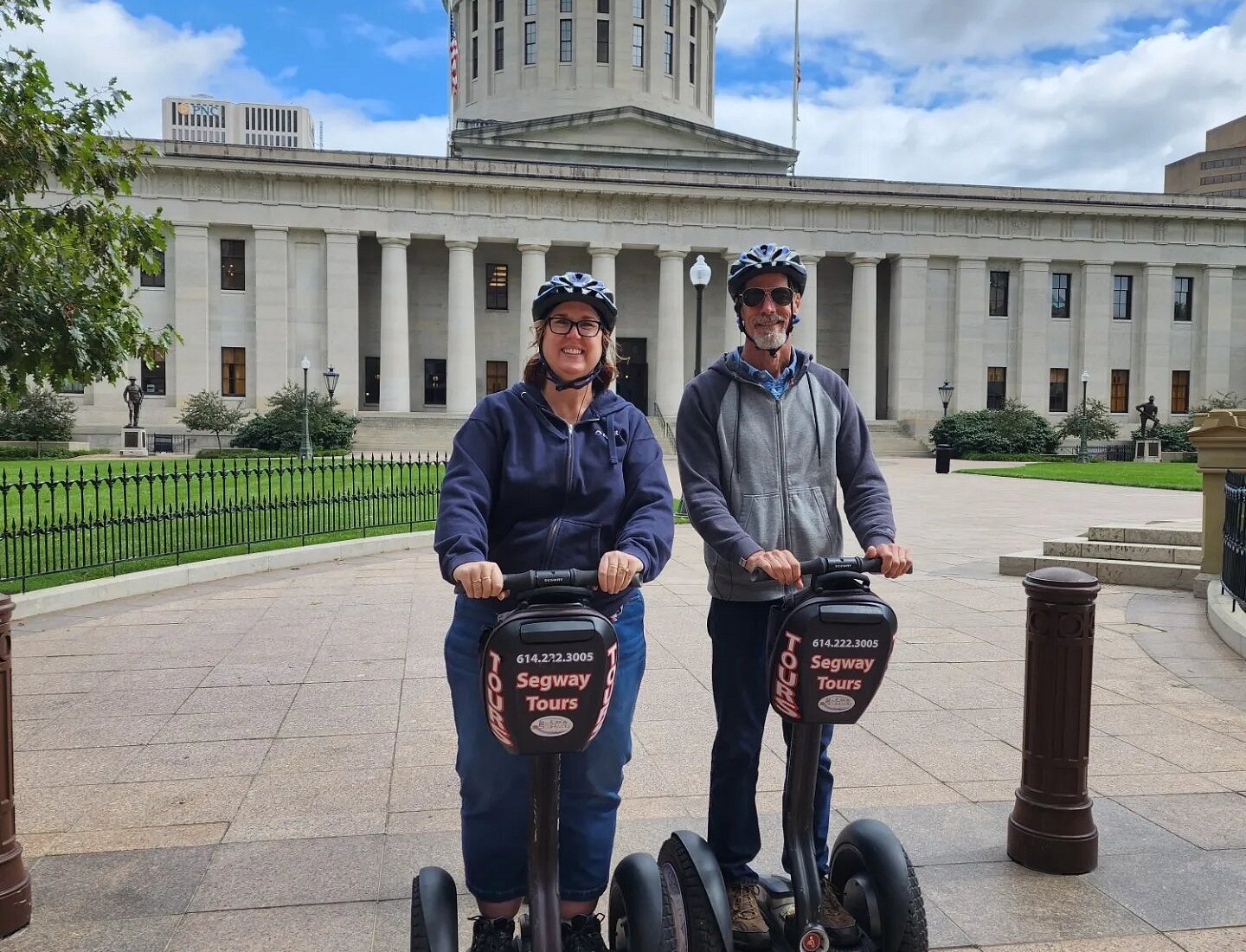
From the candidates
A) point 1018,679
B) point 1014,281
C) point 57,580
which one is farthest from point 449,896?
point 1014,281

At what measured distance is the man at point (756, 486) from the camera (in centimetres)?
327

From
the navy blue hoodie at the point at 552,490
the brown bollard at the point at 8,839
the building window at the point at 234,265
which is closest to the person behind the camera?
the navy blue hoodie at the point at 552,490

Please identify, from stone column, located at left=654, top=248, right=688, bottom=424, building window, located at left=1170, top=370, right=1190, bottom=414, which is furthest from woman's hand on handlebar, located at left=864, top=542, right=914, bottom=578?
building window, located at left=1170, top=370, right=1190, bottom=414

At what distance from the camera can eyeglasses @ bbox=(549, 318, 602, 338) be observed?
3.00 metres

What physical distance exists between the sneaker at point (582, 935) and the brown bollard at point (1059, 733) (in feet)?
6.92

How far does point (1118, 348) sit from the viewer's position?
2094 inches

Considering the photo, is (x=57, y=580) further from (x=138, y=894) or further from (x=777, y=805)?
(x=777, y=805)

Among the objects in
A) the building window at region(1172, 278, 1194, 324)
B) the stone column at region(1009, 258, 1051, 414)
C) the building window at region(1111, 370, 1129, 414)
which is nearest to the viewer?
the stone column at region(1009, 258, 1051, 414)

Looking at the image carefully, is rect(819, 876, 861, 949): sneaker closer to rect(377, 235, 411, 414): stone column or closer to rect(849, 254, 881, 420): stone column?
rect(377, 235, 411, 414): stone column

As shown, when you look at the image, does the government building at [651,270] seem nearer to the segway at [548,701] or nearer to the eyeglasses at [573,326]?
the eyeglasses at [573,326]

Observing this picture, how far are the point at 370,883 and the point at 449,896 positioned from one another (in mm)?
1087

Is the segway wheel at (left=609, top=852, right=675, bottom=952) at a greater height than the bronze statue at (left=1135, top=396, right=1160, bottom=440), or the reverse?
the bronze statue at (left=1135, top=396, right=1160, bottom=440)

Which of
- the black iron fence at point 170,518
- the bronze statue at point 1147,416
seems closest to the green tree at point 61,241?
the black iron fence at point 170,518

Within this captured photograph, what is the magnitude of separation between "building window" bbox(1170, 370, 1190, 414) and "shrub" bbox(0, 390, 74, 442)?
55077mm
